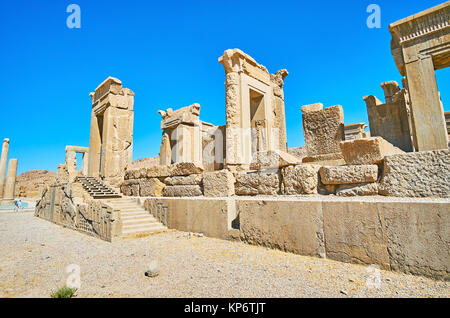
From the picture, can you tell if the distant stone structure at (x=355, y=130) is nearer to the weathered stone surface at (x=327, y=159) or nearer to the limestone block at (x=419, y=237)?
the weathered stone surface at (x=327, y=159)

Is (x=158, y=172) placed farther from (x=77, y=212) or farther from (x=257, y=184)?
(x=257, y=184)

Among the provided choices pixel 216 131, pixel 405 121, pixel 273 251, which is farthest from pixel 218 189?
pixel 405 121

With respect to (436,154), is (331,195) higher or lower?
lower

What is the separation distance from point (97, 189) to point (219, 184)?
6.15 metres

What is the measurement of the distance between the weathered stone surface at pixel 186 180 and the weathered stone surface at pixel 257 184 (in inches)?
46.6

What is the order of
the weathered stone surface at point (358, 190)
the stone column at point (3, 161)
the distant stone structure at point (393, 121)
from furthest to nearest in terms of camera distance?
1. the stone column at point (3, 161)
2. the distant stone structure at point (393, 121)
3. the weathered stone surface at point (358, 190)

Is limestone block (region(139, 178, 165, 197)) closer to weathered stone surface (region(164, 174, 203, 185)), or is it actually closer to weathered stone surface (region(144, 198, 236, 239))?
weathered stone surface (region(164, 174, 203, 185))

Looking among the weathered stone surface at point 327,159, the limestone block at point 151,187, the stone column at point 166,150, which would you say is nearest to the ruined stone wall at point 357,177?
the weathered stone surface at point 327,159

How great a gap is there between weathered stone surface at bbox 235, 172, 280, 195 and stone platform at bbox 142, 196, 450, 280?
2.28ft

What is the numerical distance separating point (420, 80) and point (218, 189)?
5602 millimetres

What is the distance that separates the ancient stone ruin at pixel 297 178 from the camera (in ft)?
8.59

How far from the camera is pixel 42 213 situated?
936 cm

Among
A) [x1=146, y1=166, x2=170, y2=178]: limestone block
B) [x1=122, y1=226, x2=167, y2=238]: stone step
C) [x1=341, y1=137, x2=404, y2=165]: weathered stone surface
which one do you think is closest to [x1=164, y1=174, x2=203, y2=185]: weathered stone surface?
[x1=146, y1=166, x2=170, y2=178]: limestone block
